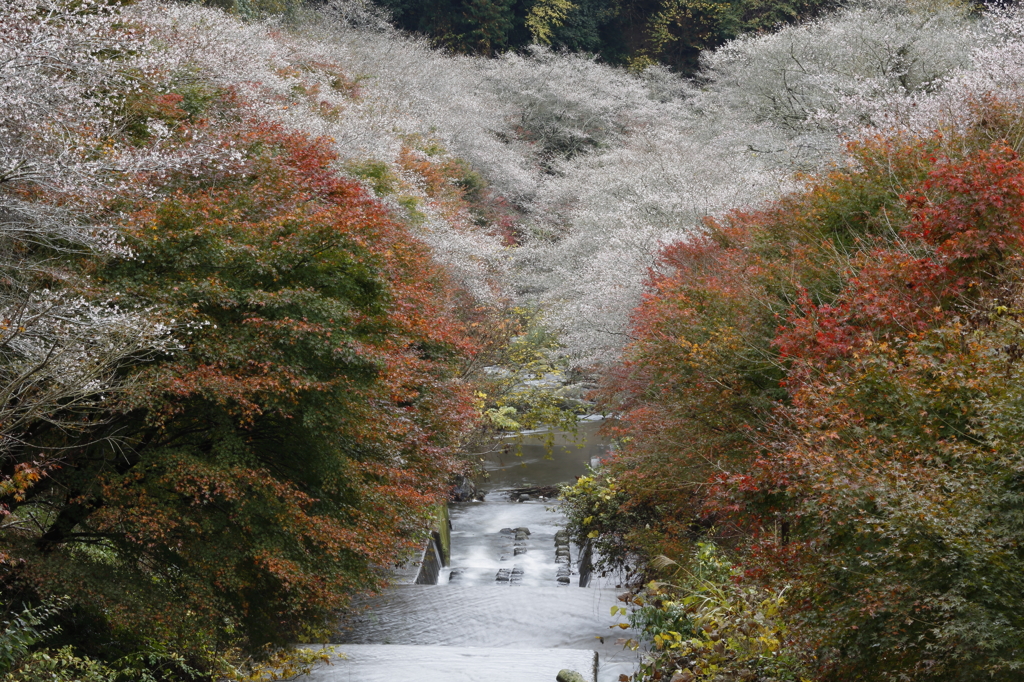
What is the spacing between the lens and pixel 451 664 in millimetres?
9680

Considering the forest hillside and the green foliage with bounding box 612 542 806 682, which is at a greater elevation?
the forest hillside

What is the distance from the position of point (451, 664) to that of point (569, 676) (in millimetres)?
1488

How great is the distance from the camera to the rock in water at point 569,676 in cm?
899

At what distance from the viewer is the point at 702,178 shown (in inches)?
1025

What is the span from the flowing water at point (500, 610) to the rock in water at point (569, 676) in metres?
0.17

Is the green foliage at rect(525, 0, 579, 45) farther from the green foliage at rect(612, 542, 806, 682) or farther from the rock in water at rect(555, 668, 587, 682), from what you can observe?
the rock in water at rect(555, 668, 587, 682)

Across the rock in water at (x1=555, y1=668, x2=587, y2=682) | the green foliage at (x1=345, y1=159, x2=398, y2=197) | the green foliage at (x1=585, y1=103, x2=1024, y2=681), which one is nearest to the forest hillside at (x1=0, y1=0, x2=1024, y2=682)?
the green foliage at (x1=585, y1=103, x2=1024, y2=681)

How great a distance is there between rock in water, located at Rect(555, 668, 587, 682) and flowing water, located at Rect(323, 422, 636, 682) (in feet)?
0.56

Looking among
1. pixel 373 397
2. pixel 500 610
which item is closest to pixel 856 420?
pixel 373 397

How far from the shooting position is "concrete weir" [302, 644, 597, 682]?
9.22 meters

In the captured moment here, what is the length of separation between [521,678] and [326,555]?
2.55 meters

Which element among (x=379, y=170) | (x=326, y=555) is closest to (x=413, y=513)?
(x=326, y=555)

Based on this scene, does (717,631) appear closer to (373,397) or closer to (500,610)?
(373,397)

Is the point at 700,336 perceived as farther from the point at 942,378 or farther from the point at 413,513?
the point at 942,378
